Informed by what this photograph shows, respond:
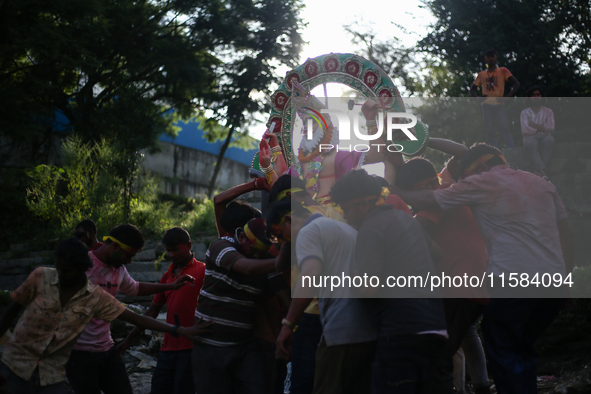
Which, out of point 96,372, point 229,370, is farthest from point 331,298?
point 96,372

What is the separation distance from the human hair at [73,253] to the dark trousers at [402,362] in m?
1.77

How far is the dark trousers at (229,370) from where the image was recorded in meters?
3.25

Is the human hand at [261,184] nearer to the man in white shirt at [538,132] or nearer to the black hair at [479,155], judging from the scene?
the black hair at [479,155]

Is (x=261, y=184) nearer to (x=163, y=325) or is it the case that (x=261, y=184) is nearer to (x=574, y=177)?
(x=163, y=325)

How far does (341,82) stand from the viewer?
19.3 feet

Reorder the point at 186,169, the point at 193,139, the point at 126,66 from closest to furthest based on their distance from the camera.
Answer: the point at 126,66, the point at 186,169, the point at 193,139

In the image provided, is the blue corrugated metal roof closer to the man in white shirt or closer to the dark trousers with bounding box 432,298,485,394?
the man in white shirt

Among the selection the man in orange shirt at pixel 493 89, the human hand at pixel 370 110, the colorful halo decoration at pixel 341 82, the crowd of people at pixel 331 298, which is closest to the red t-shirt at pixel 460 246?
the crowd of people at pixel 331 298

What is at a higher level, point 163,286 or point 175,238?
point 175,238

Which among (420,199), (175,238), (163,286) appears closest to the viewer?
(420,199)

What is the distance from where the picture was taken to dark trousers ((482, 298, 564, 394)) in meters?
3.40

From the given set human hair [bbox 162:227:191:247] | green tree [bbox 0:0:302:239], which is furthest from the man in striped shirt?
green tree [bbox 0:0:302:239]

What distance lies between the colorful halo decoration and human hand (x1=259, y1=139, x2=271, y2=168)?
0.42 metres

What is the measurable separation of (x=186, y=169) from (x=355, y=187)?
21.5 meters
